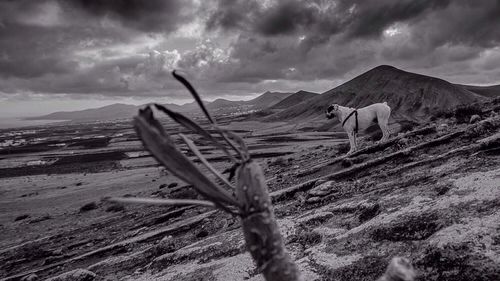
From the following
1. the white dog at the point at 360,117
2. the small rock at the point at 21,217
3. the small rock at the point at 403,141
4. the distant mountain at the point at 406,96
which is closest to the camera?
the small rock at the point at 403,141

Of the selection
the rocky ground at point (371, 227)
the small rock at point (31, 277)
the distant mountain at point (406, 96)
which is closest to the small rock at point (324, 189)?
the rocky ground at point (371, 227)

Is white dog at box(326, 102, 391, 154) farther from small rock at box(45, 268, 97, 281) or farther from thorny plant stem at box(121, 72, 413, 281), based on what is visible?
thorny plant stem at box(121, 72, 413, 281)

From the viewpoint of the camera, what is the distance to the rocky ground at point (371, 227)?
4.09m

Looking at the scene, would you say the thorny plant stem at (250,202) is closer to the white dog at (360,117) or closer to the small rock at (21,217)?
the white dog at (360,117)

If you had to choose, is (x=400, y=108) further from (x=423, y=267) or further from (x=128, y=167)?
(x=423, y=267)

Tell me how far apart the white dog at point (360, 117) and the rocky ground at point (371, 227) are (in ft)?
8.98

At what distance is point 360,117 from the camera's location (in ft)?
53.5

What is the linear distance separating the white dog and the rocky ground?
8.98 feet

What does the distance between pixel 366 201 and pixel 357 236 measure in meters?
1.85

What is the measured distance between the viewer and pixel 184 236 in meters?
10.2

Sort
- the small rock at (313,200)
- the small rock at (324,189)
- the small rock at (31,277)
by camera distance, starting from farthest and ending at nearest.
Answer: the small rock at (31,277) → the small rock at (324,189) → the small rock at (313,200)

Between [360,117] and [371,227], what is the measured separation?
11.8 meters

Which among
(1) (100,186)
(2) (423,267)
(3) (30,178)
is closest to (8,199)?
(1) (100,186)

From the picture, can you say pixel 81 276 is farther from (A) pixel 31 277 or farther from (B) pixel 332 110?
(B) pixel 332 110
